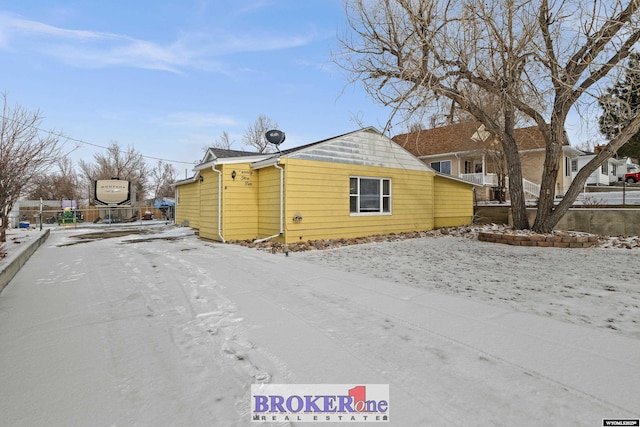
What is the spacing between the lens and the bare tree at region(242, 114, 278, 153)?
117 feet

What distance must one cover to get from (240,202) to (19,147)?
5.18m

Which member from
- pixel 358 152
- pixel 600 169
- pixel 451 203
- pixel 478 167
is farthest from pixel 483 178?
pixel 600 169

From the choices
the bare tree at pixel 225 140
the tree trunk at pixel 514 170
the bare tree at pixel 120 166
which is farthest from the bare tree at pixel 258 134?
the tree trunk at pixel 514 170

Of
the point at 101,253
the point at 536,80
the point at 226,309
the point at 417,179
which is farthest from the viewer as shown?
the point at 417,179

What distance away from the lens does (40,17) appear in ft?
31.9

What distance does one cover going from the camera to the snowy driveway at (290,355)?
1.79 m

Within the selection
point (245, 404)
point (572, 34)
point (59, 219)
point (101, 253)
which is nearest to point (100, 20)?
point (101, 253)

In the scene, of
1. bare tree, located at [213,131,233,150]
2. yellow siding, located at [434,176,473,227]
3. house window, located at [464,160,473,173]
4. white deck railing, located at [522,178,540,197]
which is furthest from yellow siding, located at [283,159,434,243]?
bare tree, located at [213,131,233,150]

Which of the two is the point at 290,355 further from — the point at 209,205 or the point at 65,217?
the point at 65,217

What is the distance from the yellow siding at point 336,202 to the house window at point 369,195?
187 mm

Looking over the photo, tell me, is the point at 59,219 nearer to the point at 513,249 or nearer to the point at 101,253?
the point at 101,253

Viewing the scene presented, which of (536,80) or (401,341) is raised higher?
Result: (536,80)

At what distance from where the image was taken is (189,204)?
50.9 ft

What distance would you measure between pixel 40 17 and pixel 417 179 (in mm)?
13063
